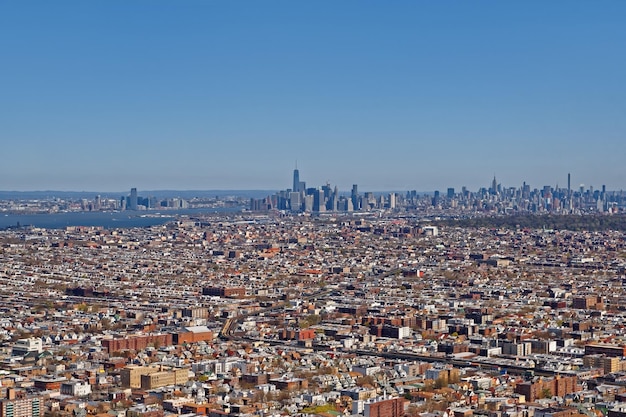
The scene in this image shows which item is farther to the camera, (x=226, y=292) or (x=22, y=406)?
(x=226, y=292)

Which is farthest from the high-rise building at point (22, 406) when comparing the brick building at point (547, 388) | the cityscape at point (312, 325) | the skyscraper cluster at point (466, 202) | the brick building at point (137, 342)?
the skyscraper cluster at point (466, 202)

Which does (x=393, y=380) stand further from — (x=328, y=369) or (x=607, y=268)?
(x=607, y=268)

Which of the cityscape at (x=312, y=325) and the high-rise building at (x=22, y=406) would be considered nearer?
the high-rise building at (x=22, y=406)

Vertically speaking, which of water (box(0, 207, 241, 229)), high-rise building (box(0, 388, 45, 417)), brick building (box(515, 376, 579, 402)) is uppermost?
water (box(0, 207, 241, 229))

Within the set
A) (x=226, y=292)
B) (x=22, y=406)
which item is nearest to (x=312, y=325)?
(x=226, y=292)

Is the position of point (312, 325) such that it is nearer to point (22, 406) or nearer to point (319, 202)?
point (22, 406)

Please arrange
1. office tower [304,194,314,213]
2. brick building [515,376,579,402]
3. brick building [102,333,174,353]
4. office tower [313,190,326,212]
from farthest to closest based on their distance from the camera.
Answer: office tower [313,190,326,212] < office tower [304,194,314,213] < brick building [102,333,174,353] < brick building [515,376,579,402]

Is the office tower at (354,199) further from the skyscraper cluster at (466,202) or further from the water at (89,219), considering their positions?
the water at (89,219)

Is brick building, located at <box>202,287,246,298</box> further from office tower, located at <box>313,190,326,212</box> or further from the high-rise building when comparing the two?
office tower, located at <box>313,190,326,212</box>

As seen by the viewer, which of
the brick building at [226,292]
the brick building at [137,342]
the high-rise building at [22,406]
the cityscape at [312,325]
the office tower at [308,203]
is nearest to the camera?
the high-rise building at [22,406]

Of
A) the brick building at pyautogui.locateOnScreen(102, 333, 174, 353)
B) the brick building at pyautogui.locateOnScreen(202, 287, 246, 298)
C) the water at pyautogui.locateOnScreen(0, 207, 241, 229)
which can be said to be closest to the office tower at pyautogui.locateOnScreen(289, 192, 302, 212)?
the water at pyautogui.locateOnScreen(0, 207, 241, 229)
